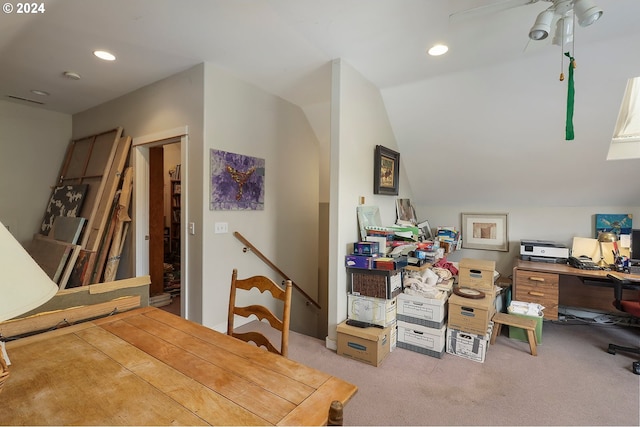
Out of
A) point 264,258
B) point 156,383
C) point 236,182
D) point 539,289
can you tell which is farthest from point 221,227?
point 539,289

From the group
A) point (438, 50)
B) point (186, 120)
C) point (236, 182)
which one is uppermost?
point (438, 50)

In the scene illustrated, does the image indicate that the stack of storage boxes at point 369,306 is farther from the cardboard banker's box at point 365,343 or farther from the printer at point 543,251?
the printer at point 543,251

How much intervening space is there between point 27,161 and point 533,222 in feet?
21.6

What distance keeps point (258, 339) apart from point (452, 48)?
2.55m

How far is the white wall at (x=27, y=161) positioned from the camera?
3842 mm

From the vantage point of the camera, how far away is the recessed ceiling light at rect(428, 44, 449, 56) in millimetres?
2370

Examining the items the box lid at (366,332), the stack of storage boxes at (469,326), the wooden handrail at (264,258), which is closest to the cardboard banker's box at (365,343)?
the box lid at (366,332)

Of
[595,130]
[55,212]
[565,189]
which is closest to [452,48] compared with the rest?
[595,130]

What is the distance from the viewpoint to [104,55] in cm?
262

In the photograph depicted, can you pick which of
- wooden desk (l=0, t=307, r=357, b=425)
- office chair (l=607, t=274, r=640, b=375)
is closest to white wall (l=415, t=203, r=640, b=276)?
office chair (l=607, t=274, r=640, b=375)

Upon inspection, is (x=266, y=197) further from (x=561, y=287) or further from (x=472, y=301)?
(x=561, y=287)

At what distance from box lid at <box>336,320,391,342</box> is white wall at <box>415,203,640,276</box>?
85.3 inches

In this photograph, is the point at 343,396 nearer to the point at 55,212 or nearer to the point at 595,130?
the point at 595,130

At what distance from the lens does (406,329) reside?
2.71 meters
